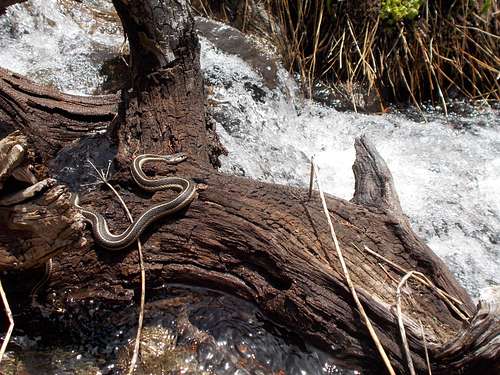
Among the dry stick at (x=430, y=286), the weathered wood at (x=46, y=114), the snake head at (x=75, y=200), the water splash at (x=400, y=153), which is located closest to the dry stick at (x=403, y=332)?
the dry stick at (x=430, y=286)

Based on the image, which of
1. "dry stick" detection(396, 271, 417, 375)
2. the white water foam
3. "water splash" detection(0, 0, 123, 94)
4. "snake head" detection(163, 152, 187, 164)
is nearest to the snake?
"snake head" detection(163, 152, 187, 164)

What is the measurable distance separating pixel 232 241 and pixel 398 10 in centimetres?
408

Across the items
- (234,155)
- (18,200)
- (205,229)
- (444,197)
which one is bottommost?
(444,197)

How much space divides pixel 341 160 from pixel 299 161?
55 cm

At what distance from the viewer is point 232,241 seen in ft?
10.5

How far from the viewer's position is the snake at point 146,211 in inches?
126

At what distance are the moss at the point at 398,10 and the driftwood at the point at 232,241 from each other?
9.88 feet

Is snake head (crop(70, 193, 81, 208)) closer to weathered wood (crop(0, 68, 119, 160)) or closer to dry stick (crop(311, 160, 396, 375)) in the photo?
weathered wood (crop(0, 68, 119, 160))

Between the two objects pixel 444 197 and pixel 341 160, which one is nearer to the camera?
pixel 444 197

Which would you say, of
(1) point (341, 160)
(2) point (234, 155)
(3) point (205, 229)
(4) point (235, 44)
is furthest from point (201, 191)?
(4) point (235, 44)

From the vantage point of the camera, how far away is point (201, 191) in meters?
3.41

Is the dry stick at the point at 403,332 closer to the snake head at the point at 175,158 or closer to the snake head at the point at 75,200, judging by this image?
the snake head at the point at 175,158

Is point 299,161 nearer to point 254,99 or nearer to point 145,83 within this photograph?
point 254,99

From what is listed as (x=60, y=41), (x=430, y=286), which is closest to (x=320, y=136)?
(x=60, y=41)
